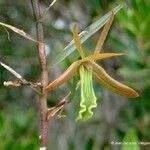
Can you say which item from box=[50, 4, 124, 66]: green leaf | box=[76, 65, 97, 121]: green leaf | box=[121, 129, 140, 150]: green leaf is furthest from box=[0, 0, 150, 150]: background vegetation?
box=[76, 65, 97, 121]: green leaf

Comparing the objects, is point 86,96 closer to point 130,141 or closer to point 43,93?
point 43,93

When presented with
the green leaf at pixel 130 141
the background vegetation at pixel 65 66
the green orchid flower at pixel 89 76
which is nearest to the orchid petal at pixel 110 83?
the green orchid flower at pixel 89 76

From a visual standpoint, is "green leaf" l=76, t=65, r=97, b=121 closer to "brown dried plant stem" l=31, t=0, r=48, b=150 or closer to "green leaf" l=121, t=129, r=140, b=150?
"brown dried plant stem" l=31, t=0, r=48, b=150

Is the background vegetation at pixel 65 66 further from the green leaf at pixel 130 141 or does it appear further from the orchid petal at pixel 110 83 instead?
the orchid petal at pixel 110 83

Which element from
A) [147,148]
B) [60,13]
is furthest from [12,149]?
[60,13]

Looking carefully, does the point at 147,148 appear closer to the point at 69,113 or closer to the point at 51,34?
the point at 69,113

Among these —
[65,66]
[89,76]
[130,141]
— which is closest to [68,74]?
[89,76]
